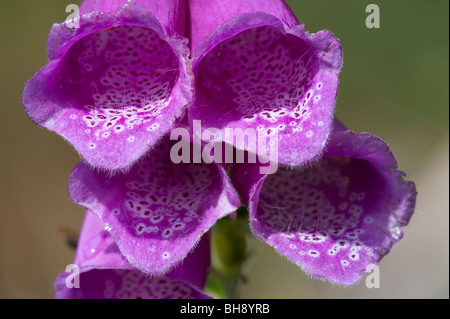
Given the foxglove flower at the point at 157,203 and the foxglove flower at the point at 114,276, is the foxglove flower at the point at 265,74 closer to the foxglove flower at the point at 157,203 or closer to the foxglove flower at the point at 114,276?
the foxglove flower at the point at 157,203

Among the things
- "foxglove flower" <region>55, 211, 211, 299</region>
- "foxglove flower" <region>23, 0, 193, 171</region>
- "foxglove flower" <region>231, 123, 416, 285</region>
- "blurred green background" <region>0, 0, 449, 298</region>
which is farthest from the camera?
"blurred green background" <region>0, 0, 449, 298</region>

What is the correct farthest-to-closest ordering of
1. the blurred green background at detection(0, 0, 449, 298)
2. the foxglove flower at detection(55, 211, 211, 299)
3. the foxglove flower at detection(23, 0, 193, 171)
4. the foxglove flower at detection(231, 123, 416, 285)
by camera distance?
the blurred green background at detection(0, 0, 449, 298), the foxglove flower at detection(55, 211, 211, 299), the foxglove flower at detection(231, 123, 416, 285), the foxglove flower at detection(23, 0, 193, 171)

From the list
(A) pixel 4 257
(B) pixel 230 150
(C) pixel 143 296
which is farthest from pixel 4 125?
(B) pixel 230 150

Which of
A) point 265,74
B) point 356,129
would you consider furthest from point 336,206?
point 356,129

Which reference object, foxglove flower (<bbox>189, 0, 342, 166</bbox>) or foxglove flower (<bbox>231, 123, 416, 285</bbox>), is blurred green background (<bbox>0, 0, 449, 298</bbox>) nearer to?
foxglove flower (<bbox>231, 123, 416, 285</bbox>)

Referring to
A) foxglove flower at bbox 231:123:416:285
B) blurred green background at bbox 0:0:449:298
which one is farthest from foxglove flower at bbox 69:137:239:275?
blurred green background at bbox 0:0:449:298

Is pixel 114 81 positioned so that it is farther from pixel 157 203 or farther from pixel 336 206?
pixel 336 206

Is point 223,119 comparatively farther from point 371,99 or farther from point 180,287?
point 371,99
